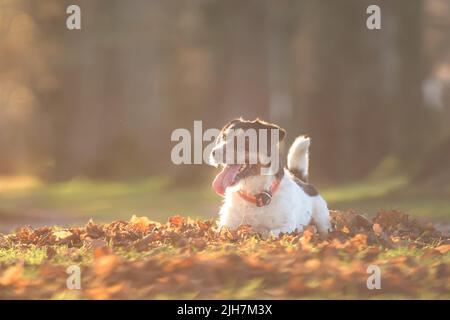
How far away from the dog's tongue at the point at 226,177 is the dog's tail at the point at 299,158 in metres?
1.61

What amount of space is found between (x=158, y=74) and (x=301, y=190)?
99.2 feet

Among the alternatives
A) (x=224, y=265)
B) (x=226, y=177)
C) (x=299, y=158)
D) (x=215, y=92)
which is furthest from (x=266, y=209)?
(x=215, y=92)

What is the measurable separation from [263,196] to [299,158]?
1.63 m

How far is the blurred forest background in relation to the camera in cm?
2441

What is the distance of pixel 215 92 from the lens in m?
30.5

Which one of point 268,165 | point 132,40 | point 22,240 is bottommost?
point 22,240

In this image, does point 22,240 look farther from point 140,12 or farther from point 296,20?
point 140,12

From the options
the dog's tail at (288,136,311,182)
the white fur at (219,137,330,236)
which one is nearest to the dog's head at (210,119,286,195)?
the white fur at (219,137,330,236)

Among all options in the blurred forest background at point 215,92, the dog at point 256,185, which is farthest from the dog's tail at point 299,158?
the blurred forest background at point 215,92

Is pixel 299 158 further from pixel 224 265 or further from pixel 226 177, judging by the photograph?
pixel 224 265

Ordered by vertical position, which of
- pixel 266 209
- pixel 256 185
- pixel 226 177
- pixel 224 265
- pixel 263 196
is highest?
pixel 226 177

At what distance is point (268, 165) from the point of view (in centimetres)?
923
